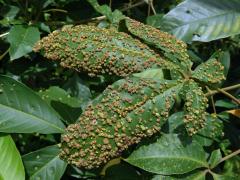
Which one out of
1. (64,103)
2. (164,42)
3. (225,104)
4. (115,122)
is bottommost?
(225,104)

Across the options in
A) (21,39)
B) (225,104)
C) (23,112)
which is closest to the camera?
(23,112)

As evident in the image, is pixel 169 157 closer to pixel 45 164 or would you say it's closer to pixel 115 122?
pixel 115 122

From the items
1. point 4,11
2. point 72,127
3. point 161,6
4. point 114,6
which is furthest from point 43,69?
point 72,127

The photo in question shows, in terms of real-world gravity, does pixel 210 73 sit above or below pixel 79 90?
above

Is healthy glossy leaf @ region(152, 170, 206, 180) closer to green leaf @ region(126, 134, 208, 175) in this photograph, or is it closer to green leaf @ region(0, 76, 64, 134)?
green leaf @ region(126, 134, 208, 175)

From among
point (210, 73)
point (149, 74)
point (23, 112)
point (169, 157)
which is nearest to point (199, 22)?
point (210, 73)

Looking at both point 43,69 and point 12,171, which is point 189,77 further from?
point 43,69
